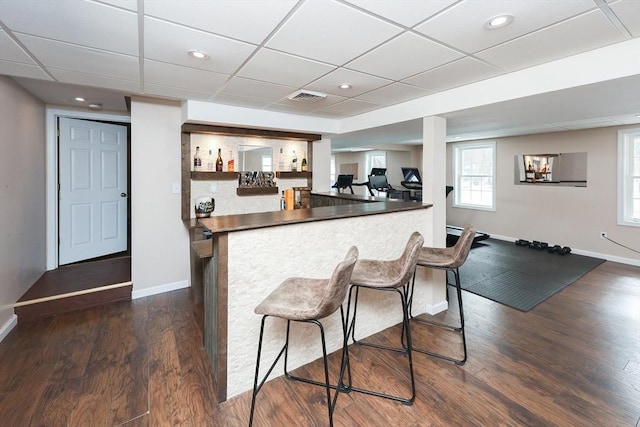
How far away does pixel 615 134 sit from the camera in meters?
→ 4.79

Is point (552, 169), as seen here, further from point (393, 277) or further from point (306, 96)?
point (393, 277)

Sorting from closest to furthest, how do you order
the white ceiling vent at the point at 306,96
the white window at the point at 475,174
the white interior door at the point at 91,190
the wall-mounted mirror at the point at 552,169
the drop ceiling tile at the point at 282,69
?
the drop ceiling tile at the point at 282,69 < the white ceiling vent at the point at 306,96 < the white interior door at the point at 91,190 < the wall-mounted mirror at the point at 552,169 < the white window at the point at 475,174

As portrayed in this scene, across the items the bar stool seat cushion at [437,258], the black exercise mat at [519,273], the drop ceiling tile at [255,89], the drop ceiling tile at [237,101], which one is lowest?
the black exercise mat at [519,273]

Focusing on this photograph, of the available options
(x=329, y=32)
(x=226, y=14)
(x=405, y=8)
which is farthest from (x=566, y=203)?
(x=226, y=14)

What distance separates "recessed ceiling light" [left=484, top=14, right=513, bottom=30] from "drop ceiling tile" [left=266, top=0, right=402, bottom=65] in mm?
486

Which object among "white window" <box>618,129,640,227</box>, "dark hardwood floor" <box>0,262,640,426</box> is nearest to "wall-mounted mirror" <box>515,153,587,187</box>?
"white window" <box>618,129,640,227</box>

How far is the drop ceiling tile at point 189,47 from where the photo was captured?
1.73m

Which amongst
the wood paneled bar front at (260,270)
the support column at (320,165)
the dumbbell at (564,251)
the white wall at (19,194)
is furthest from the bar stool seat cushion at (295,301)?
the dumbbell at (564,251)

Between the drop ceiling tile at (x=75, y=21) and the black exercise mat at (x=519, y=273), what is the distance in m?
4.02

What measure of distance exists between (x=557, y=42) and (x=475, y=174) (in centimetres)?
532

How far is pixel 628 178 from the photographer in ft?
15.5

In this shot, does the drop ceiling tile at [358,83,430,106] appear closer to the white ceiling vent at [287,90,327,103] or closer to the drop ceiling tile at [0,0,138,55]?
the white ceiling vent at [287,90,327,103]

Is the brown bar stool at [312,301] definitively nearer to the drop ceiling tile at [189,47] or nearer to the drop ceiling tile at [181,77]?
the drop ceiling tile at [189,47]

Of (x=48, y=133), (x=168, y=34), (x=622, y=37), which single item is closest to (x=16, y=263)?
(x=48, y=133)
